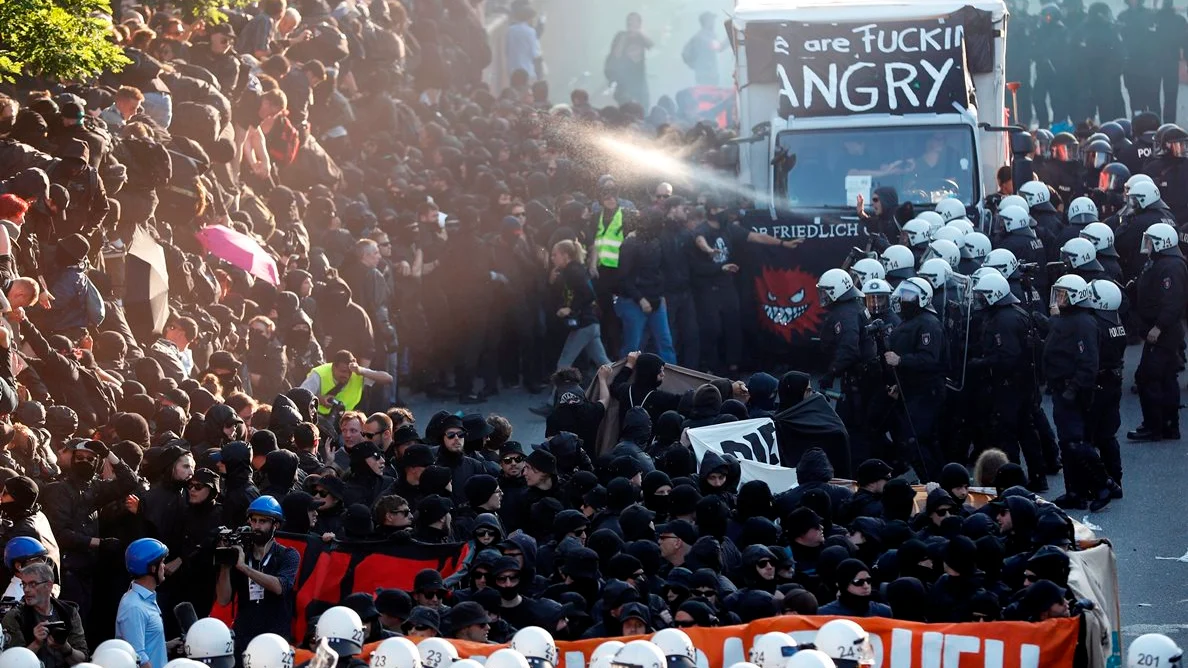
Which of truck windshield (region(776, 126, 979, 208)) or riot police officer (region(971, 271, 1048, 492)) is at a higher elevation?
truck windshield (region(776, 126, 979, 208))

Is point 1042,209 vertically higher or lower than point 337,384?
higher

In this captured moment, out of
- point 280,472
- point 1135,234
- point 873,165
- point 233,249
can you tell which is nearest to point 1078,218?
point 1135,234

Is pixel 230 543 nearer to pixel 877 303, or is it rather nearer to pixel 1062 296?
pixel 877 303

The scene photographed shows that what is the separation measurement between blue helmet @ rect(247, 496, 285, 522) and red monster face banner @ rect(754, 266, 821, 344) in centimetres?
920

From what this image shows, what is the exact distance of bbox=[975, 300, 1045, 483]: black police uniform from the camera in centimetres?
1633

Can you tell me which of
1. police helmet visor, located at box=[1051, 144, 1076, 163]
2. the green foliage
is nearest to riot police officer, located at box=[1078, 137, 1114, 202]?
police helmet visor, located at box=[1051, 144, 1076, 163]

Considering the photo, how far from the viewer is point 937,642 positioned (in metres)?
10.2

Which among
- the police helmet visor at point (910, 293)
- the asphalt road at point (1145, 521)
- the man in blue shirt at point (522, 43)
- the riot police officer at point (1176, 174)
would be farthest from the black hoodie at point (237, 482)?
the man in blue shirt at point (522, 43)

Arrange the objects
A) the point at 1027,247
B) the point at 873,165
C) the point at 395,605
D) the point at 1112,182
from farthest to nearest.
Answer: the point at 1112,182, the point at 873,165, the point at 1027,247, the point at 395,605

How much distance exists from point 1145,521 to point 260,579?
7266 mm

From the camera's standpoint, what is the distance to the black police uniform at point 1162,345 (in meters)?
17.4

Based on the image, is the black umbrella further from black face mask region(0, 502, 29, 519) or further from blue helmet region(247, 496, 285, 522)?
black face mask region(0, 502, 29, 519)

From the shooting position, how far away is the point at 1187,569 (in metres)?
14.1

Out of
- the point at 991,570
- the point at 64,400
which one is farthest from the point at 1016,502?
the point at 64,400
